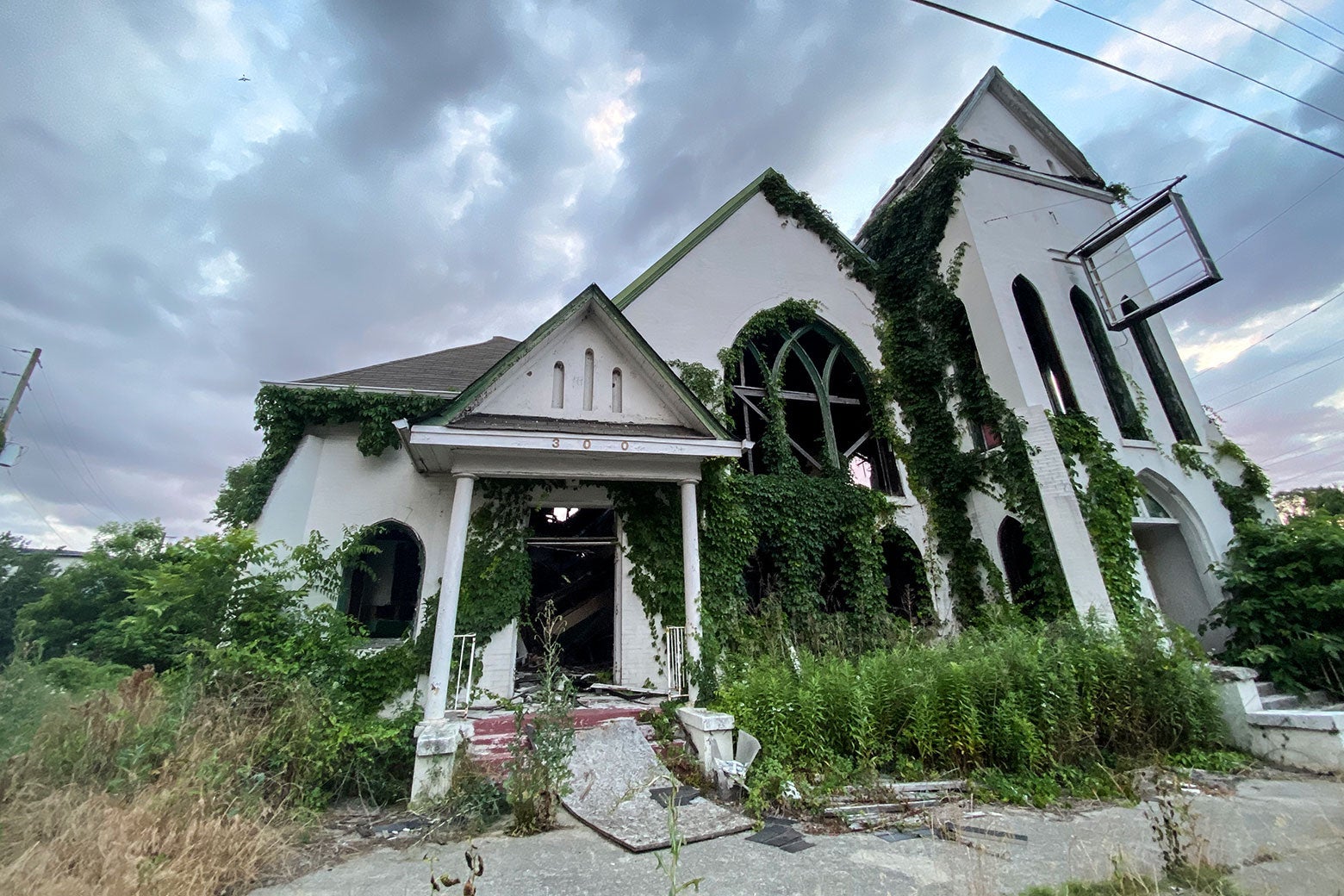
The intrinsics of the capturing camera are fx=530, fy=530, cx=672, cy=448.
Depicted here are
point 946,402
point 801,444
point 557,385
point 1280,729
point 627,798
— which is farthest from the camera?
point 801,444

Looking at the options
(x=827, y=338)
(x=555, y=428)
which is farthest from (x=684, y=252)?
(x=555, y=428)

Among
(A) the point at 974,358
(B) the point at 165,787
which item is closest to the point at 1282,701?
(A) the point at 974,358

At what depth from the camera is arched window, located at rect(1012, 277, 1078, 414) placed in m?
10.3

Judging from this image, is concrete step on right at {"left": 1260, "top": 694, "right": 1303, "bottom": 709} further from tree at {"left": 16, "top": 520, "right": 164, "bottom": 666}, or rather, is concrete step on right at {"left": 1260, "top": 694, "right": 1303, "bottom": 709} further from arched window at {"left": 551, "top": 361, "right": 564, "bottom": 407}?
tree at {"left": 16, "top": 520, "right": 164, "bottom": 666}

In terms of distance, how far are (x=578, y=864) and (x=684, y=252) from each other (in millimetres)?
10041

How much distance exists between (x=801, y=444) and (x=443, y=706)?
9.75 metres

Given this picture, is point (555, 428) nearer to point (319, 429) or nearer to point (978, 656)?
point (319, 429)

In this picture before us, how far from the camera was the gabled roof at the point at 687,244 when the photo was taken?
1022 cm

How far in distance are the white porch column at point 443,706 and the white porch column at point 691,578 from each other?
8.58 feet

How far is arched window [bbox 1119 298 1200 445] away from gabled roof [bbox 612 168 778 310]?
27.7ft

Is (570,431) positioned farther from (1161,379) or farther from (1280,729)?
(1161,379)

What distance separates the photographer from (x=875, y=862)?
140 inches

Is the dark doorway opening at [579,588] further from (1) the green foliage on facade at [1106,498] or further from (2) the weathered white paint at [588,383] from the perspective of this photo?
(1) the green foliage on facade at [1106,498]

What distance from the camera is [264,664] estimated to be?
538cm
